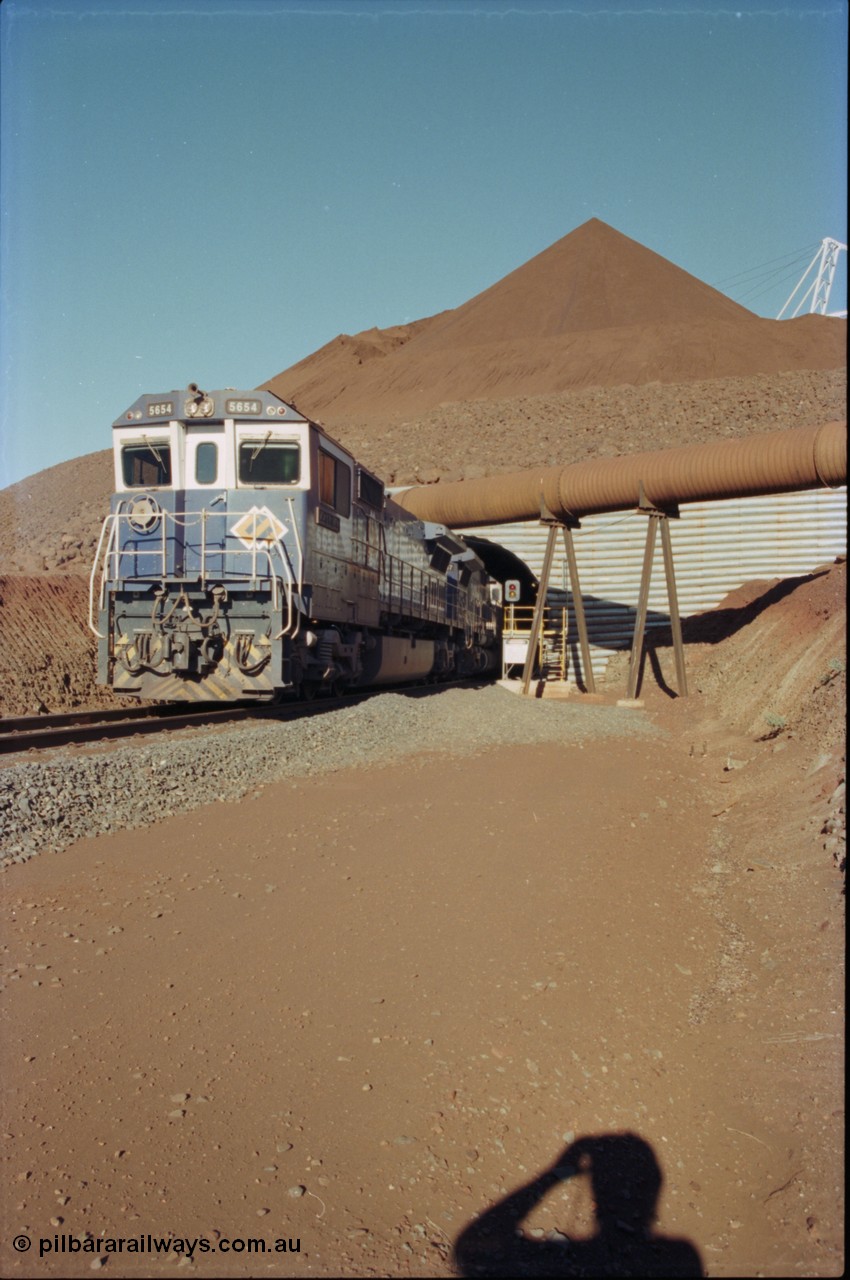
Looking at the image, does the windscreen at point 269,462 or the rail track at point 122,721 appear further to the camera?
the windscreen at point 269,462

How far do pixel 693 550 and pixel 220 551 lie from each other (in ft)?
52.6

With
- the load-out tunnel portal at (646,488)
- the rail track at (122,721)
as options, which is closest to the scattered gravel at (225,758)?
the rail track at (122,721)

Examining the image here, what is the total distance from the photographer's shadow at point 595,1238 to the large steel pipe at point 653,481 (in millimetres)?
14815

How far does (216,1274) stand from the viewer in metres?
2.69

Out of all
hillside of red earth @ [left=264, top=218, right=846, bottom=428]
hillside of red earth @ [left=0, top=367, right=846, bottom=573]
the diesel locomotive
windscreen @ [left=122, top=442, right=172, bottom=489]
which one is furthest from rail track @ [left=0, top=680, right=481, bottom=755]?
hillside of red earth @ [left=264, top=218, right=846, bottom=428]

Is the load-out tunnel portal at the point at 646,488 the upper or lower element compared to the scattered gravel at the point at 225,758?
upper

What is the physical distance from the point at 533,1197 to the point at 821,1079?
4.77 feet

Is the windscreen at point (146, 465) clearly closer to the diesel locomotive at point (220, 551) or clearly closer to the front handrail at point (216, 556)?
the diesel locomotive at point (220, 551)

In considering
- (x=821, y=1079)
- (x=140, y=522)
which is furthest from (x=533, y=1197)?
(x=140, y=522)

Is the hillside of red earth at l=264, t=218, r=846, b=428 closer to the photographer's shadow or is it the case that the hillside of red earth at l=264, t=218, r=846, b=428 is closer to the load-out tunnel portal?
the load-out tunnel portal

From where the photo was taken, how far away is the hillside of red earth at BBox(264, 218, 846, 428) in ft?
218

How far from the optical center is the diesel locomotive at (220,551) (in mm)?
12336

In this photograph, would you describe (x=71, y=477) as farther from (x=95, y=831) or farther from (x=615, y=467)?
(x=95, y=831)

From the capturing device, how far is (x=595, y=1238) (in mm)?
2980
